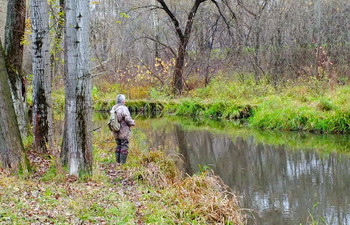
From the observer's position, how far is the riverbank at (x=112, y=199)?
5.45 metres

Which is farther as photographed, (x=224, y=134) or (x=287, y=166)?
(x=224, y=134)

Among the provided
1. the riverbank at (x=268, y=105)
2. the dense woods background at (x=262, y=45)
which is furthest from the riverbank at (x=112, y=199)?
the dense woods background at (x=262, y=45)

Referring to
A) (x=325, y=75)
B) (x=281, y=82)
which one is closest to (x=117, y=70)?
(x=281, y=82)

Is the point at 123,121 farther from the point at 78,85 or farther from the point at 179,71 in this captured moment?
the point at 179,71

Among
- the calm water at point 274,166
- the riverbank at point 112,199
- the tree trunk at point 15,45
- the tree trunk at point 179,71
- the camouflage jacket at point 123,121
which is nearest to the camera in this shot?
the riverbank at point 112,199

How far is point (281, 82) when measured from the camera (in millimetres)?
21094

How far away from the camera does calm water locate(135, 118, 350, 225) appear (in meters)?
7.63

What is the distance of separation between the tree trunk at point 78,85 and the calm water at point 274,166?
316 centimetres

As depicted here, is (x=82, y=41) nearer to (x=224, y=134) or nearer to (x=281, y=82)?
(x=224, y=134)

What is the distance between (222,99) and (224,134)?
4727 mm

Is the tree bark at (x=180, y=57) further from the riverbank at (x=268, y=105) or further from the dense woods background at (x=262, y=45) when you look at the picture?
the riverbank at (x=268, y=105)

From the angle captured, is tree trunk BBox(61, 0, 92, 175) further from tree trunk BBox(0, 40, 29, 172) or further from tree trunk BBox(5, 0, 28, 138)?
tree trunk BBox(5, 0, 28, 138)

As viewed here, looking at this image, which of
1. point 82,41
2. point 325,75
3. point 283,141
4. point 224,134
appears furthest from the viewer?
point 325,75

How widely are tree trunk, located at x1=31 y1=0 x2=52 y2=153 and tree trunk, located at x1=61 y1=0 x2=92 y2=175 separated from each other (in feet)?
6.18
